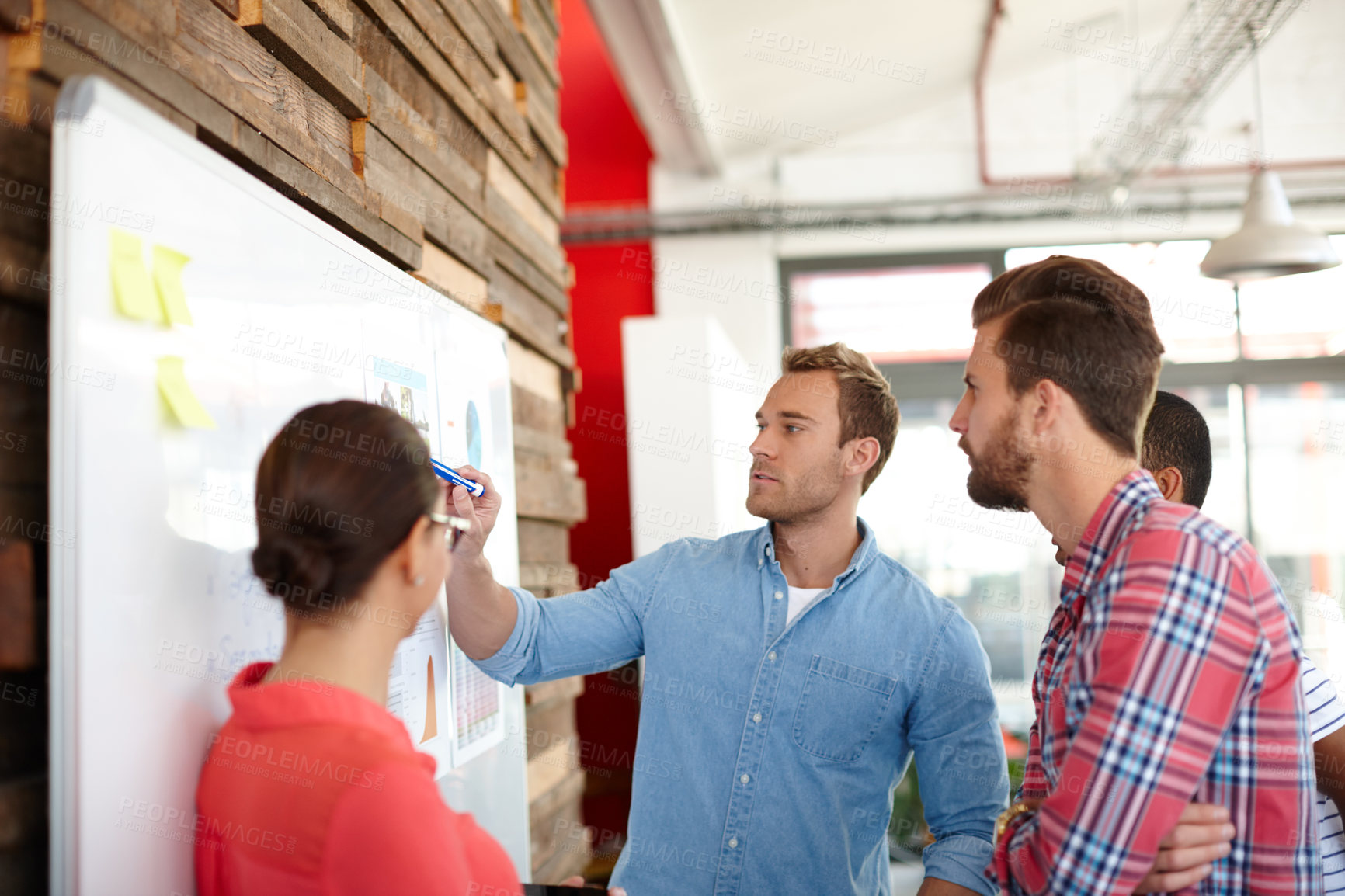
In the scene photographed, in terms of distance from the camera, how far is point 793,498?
1.92 meters

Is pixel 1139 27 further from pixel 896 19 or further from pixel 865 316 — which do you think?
pixel 865 316

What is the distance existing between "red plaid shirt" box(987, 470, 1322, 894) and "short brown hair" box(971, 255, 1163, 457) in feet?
0.60

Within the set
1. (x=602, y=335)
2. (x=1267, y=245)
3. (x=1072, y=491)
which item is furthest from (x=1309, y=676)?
(x=602, y=335)

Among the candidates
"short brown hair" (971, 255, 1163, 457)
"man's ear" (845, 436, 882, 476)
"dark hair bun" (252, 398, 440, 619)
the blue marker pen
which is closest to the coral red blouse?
"dark hair bun" (252, 398, 440, 619)

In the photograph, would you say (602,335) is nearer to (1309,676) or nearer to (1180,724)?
(1309,676)

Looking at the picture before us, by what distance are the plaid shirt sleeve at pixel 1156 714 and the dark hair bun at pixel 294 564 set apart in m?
0.79

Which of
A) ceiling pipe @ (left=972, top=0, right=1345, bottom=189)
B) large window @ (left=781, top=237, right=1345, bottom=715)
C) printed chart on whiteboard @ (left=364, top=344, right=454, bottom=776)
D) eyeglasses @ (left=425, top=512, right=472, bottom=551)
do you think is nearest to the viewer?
eyeglasses @ (left=425, top=512, right=472, bottom=551)

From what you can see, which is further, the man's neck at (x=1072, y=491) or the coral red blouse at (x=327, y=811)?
the man's neck at (x=1072, y=491)

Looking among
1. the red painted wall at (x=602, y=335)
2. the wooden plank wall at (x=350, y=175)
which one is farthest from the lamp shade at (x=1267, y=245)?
the red painted wall at (x=602, y=335)

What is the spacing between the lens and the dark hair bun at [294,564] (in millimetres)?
999

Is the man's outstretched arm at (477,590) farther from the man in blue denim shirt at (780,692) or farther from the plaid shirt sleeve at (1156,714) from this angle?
the plaid shirt sleeve at (1156,714)

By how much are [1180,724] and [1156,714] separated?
0.03 meters

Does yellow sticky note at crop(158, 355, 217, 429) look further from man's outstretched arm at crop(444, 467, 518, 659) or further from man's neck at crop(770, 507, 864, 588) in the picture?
man's neck at crop(770, 507, 864, 588)

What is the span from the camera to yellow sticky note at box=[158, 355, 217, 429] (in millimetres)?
1010
